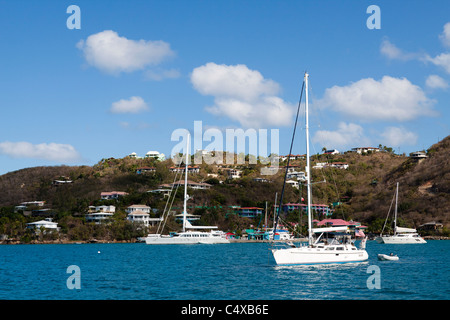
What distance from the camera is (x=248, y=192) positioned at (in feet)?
488

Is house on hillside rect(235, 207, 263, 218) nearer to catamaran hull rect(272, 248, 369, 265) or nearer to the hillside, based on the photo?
the hillside

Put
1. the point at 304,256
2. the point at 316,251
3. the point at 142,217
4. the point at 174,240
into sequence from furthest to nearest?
the point at 142,217 < the point at 174,240 < the point at 316,251 < the point at 304,256

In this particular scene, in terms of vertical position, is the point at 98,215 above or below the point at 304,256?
above

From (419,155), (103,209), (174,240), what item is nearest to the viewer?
(174,240)

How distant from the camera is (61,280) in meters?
35.0

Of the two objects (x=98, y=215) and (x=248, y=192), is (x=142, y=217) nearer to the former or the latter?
(x=98, y=215)

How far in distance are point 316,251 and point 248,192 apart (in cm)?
11107

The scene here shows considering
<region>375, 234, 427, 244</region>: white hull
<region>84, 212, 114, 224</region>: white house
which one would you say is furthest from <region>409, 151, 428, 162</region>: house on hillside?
<region>84, 212, 114, 224</region>: white house

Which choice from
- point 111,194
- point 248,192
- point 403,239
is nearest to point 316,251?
point 403,239

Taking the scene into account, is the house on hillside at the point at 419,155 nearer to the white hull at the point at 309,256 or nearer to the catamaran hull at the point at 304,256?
the white hull at the point at 309,256

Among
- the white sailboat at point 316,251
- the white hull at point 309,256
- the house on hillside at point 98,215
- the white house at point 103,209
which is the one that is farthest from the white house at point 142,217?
the white hull at point 309,256
